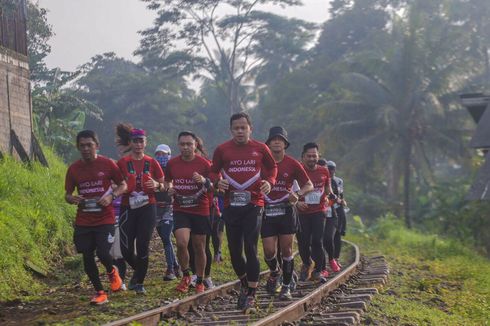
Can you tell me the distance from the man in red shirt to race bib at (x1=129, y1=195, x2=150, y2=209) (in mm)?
586

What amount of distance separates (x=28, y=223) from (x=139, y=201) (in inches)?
145

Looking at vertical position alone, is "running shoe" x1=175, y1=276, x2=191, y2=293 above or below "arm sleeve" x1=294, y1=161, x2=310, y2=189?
below

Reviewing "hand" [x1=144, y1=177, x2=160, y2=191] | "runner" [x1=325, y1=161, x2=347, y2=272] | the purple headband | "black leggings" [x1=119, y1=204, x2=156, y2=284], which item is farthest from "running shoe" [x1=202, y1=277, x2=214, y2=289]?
"runner" [x1=325, y1=161, x2=347, y2=272]

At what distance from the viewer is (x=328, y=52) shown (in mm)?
49875

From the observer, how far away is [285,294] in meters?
8.25

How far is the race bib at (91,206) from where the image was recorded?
7.46 m

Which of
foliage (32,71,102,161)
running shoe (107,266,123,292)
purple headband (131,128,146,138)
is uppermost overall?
foliage (32,71,102,161)

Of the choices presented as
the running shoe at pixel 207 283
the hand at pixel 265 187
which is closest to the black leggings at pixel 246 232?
the hand at pixel 265 187

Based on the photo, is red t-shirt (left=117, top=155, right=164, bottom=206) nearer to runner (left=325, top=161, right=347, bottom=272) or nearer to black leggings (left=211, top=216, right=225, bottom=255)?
black leggings (left=211, top=216, right=225, bottom=255)

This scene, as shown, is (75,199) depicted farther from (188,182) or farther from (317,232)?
(317,232)

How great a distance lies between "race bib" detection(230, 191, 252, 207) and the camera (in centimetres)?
716

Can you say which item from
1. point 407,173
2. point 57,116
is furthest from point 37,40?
point 407,173

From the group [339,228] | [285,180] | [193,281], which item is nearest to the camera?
[285,180]

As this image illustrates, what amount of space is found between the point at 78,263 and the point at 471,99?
16519 mm
